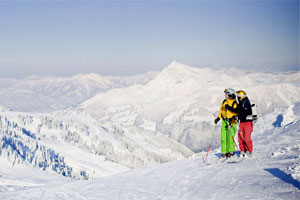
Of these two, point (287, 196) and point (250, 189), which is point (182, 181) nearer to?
point (250, 189)

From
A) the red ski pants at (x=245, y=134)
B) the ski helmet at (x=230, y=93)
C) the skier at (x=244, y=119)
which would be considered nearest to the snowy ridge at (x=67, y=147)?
the red ski pants at (x=245, y=134)

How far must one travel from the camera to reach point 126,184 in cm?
1282

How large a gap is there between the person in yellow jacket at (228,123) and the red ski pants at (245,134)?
38cm

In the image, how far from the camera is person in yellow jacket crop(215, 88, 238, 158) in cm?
1214

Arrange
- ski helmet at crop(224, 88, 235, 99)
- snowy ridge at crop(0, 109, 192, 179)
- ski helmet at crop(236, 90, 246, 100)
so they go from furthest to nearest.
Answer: snowy ridge at crop(0, 109, 192, 179) < ski helmet at crop(224, 88, 235, 99) < ski helmet at crop(236, 90, 246, 100)

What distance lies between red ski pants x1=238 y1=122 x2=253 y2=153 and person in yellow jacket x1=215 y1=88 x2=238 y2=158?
1.24 feet

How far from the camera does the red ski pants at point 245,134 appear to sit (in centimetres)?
1206

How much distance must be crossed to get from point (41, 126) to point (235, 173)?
561ft

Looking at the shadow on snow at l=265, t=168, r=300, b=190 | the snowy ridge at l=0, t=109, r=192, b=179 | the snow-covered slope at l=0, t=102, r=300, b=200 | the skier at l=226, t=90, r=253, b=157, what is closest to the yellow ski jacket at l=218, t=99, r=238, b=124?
the skier at l=226, t=90, r=253, b=157

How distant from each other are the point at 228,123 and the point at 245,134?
3.26ft

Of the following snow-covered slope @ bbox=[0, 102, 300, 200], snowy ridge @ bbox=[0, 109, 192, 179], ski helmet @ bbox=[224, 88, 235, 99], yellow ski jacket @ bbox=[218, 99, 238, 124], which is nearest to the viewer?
snow-covered slope @ bbox=[0, 102, 300, 200]

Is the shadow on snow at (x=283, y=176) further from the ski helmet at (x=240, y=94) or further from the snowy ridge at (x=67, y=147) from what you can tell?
the snowy ridge at (x=67, y=147)

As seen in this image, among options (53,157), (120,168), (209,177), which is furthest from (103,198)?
(120,168)

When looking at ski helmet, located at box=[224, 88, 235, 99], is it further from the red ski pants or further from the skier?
the red ski pants
